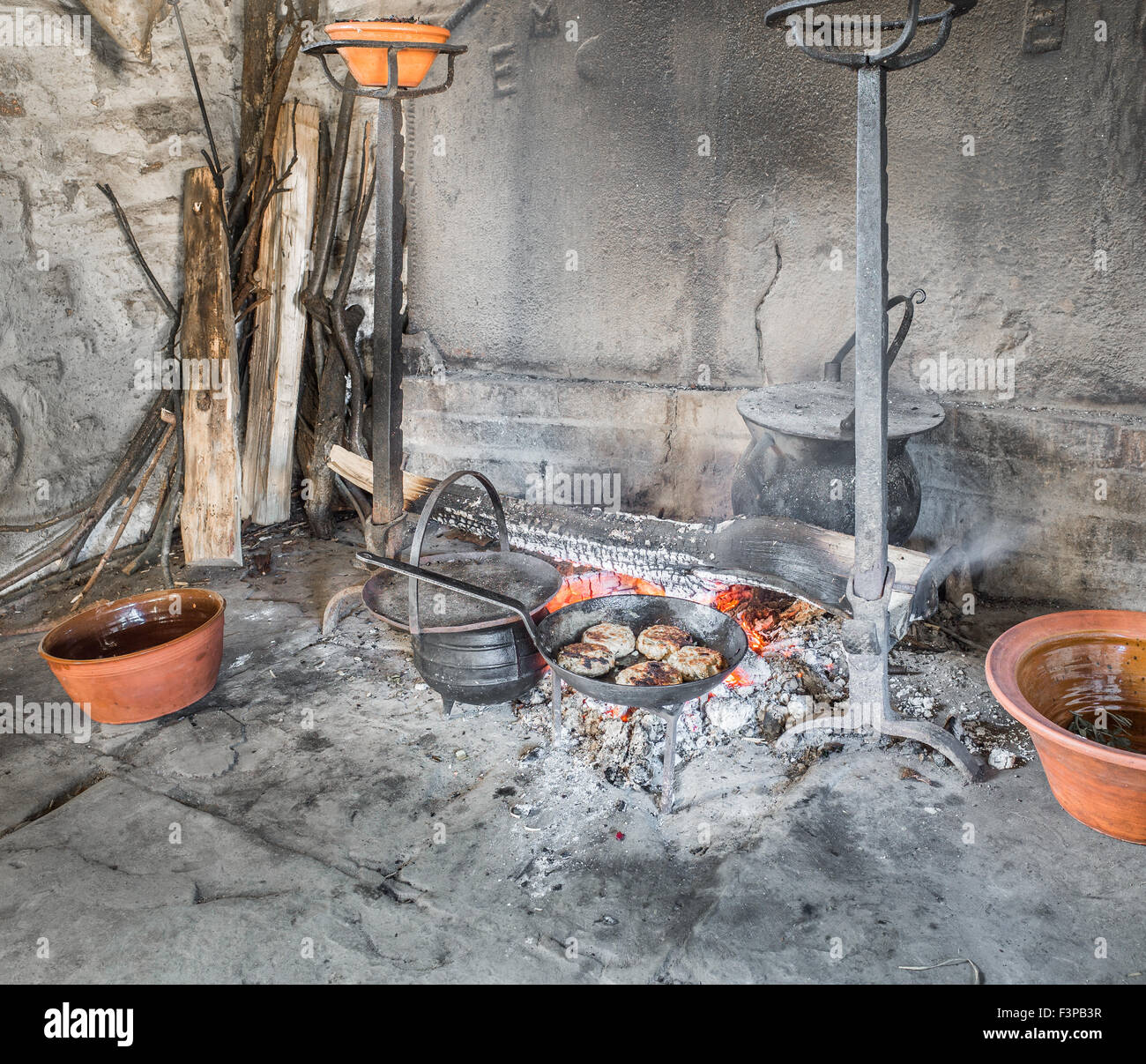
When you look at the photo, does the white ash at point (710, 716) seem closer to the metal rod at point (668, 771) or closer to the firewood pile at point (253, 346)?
the metal rod at point (668, 771)

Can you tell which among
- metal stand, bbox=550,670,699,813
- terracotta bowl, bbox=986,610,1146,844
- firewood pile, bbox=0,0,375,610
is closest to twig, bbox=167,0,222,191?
firewood pile, bbox=0,0,375,610

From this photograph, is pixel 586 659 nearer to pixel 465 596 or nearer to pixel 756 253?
pixel 465 596

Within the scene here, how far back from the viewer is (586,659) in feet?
10.3

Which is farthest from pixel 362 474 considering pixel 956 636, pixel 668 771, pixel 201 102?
pixel 956 636

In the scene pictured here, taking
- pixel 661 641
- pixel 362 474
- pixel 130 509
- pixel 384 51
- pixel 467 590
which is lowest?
pixel 661 641

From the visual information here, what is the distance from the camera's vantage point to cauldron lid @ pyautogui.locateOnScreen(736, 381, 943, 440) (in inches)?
144

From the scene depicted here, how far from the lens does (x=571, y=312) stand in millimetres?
5590

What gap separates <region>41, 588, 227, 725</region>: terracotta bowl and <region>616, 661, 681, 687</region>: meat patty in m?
2.00

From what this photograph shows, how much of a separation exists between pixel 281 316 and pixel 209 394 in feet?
2.72

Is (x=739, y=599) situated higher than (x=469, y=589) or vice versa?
(x=469, y=589)

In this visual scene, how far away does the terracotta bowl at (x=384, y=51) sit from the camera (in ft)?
10.9

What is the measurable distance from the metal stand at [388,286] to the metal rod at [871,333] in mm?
1720

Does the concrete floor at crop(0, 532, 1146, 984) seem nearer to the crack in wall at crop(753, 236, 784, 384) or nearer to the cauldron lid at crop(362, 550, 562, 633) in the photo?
the cauldron lid at crop(362, 550, 562, 633)

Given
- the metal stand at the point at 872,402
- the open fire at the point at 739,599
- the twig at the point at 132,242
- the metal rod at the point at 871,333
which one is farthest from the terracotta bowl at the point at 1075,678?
the twig at the point at 132,242
